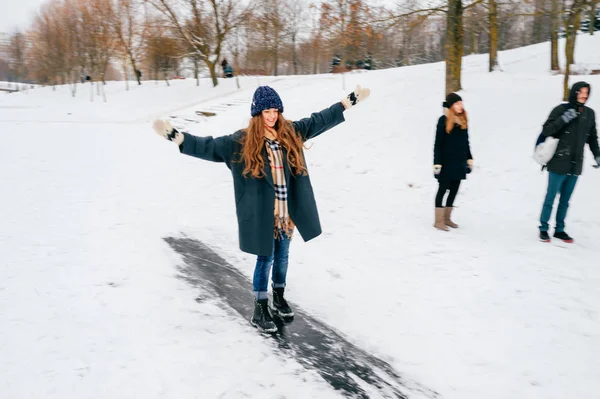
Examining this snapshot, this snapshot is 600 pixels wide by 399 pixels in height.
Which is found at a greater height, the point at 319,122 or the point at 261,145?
the point at 319,122

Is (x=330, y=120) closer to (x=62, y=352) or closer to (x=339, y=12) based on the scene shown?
(x=62, y=352)

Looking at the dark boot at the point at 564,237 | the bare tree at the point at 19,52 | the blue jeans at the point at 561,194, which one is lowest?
the dark boot at the point at 564,237

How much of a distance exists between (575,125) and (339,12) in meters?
7.47

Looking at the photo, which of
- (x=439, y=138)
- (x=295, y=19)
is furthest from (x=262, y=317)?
(x=295, y=19)

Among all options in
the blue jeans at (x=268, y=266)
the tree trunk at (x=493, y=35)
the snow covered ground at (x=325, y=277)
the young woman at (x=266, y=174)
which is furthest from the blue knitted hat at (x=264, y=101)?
the tree trunk at (x=493, y=35)

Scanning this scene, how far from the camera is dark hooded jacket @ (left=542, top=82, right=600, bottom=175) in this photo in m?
5.33

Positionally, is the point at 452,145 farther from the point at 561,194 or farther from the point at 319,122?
the point at 319,122

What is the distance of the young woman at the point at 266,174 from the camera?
3.46 meters

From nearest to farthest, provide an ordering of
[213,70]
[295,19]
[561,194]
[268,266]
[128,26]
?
[268,266] → [561,194] → [213,70] → [128,26] → [295,19]

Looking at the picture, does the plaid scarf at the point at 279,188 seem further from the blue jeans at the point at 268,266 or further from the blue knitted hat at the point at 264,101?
the blue knitted hat at the point at 264,101

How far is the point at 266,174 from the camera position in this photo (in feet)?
11.4

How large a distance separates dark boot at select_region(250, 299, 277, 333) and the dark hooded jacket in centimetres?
422

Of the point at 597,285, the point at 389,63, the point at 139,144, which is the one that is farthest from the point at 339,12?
the point at 389,63

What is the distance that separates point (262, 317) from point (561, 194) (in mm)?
4438
